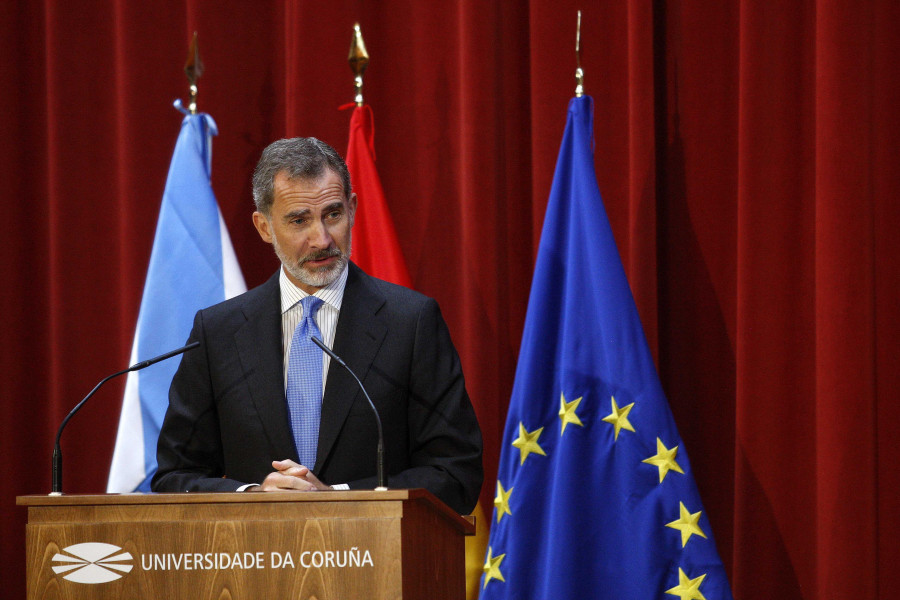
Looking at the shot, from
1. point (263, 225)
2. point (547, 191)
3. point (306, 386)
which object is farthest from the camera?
point (547, 191)

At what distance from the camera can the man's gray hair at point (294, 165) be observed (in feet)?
7.95

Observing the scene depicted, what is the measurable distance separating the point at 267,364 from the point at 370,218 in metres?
1.09

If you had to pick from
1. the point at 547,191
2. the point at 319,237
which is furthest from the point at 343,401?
the point at 547,191

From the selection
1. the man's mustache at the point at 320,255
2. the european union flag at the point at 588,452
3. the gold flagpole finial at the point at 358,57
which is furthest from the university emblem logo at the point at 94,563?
the gold flagpole finial at the point at 358,57

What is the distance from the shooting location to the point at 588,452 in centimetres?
289

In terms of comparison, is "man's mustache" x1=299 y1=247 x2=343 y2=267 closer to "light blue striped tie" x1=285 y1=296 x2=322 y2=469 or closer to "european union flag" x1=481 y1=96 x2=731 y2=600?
"light blue striped tie" x1=285 y1=296 x2=322 y2=469

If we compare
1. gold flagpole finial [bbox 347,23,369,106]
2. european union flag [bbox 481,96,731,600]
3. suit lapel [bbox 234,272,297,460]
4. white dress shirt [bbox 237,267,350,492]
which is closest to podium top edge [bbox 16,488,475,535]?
suit lapel [bbox 234,272,297,460]

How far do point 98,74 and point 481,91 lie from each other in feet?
5.28

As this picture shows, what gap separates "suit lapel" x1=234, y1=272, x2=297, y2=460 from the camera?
2293 mm

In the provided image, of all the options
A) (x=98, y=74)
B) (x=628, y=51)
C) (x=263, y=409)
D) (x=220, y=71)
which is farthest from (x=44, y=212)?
(x=628, y=51)

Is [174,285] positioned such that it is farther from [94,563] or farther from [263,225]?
[94,563]

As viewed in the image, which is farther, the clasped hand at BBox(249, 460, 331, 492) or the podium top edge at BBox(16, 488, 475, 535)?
the clasped hand at BBox(249, 460, 331, 492)

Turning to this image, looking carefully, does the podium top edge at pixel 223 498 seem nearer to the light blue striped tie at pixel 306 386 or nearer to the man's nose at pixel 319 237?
the light blue striped tie at pixel 306 386

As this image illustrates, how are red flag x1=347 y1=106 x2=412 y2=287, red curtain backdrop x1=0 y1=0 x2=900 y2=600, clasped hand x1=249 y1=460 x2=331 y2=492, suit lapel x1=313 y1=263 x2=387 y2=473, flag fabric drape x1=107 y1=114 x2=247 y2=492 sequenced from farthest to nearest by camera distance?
red flag x1=347 y1=106 x2=412 y2=287, flag fabric drape x1=107 y1=114 x2=247 y2=492, red curtain backdrop x1=0 y1=0 x2=900 y2=600, suit lapel x1=313 y1=263 x2=387 y2=473, clasped hand x1=249 y1=460 x2=331 y2=492
